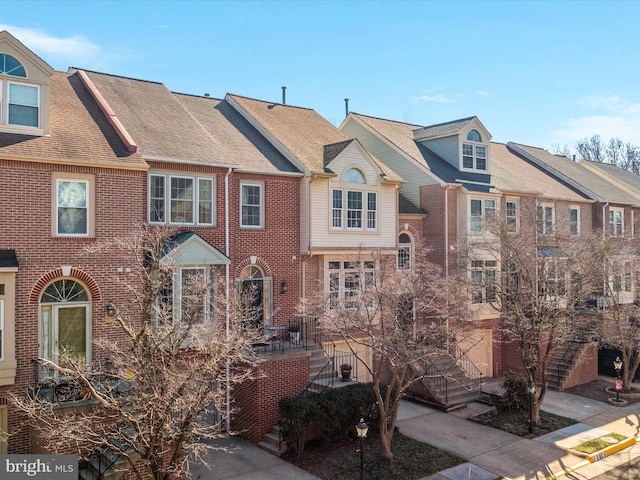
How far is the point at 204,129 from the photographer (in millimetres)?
20062

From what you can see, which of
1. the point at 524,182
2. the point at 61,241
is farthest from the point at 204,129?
the point at 524,182

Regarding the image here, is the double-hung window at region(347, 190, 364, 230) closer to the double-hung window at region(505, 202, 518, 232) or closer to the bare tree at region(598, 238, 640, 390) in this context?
the double-hung window at region(505, 202, 518, 232)

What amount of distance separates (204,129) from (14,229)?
820 centimetres

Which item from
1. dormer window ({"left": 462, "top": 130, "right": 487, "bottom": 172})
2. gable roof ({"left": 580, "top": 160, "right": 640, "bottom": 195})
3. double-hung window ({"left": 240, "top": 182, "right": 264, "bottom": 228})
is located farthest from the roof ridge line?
gable roof ({"left": 580, "top": 160, "right": 640, "bottom": 195})

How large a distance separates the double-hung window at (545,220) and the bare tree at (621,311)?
8.60 ft

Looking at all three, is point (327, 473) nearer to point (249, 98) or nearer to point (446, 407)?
point (446, 407)

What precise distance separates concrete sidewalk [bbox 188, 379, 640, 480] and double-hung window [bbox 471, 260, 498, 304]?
4856 mm

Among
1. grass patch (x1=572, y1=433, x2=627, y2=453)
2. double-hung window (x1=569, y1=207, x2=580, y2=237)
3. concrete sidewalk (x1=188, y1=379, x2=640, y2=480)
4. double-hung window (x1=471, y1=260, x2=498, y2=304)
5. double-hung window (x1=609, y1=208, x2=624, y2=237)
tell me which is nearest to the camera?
concrete sidewalk (x1=188, y1=379, x2=640, y2=480)

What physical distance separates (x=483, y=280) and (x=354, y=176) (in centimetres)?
724

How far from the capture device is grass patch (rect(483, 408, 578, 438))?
1839 centimetres

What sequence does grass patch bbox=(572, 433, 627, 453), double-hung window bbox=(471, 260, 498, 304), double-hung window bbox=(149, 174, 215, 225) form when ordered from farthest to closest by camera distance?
double-hung window bbox=(471, 260, 498, 304)
double-hung window bbox=(149, 174, 215, 225)
grass patch bbox=(572, 433, 627, 453)

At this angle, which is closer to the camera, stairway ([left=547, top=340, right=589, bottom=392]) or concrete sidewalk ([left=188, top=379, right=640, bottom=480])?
concrete sidewalk ([left=188, top=379, right=640, bottom=480])

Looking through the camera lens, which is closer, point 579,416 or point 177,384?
point 177,384

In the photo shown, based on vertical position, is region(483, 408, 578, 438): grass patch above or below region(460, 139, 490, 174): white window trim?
below
